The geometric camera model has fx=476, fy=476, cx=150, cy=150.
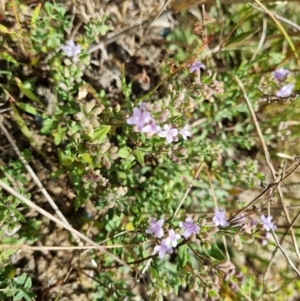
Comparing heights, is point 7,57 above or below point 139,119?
above

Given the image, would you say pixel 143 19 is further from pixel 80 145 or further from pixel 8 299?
pixel 8 299

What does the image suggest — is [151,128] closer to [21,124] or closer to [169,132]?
[169,132]

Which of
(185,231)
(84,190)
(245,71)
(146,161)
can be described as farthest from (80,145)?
(245,71)

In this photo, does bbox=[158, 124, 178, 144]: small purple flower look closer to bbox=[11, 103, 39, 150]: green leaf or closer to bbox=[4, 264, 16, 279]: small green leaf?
bbox=[11, 103, 39, 150]: green leaf

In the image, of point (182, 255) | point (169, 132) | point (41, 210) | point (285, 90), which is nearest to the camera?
point (41, 210)

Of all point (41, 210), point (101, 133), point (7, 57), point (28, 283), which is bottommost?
point (28, 283)

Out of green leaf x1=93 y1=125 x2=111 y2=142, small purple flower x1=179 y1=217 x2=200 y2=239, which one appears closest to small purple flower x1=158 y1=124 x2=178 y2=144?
green leaf x1=93 y1=125 x2=111 y2=142

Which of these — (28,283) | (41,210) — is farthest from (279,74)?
(28,283)
